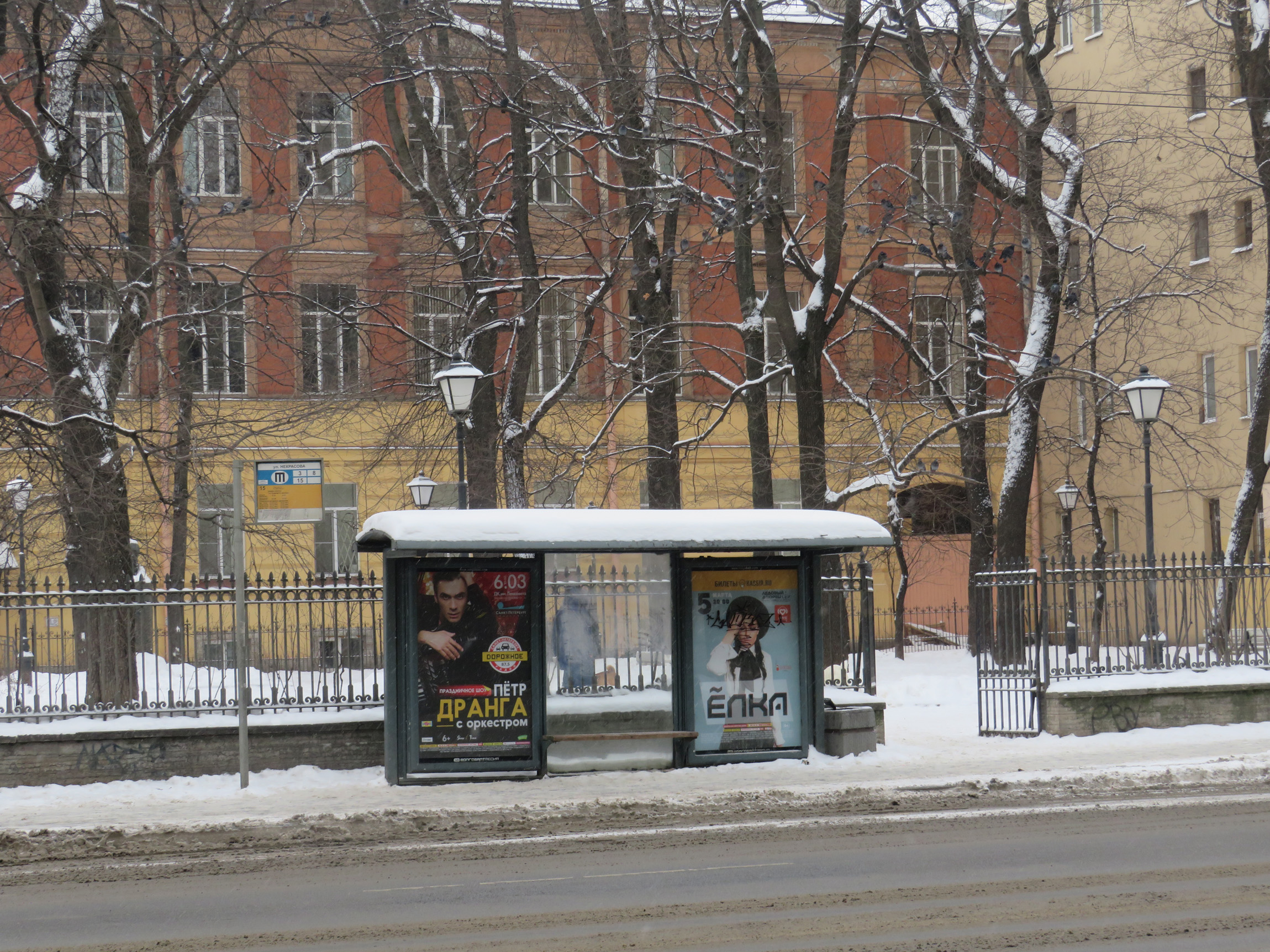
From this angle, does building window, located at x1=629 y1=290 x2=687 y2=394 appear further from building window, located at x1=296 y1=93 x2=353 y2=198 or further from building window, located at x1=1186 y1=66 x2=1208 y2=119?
building window, located at x1=1186 y1=66 x2=1208 y2=119

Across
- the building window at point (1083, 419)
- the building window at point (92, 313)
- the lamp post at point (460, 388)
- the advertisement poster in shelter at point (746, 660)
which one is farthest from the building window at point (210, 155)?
the building window at point (1083, 419)

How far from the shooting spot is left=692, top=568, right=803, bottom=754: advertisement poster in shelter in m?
14.4

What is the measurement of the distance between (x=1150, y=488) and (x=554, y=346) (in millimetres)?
Result: 16727

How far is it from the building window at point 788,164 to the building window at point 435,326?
5.70 m

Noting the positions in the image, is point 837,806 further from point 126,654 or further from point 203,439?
point 203,439

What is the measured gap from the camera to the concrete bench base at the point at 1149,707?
16250mm

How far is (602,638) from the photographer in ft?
47.3

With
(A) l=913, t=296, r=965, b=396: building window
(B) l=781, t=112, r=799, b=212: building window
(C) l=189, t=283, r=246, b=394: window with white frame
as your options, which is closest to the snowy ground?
(C) l=189, t=283, r=246, b=394: window with white frame

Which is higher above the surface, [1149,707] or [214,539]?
[214,539]

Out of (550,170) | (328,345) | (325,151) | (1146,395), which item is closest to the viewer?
(1146,395)

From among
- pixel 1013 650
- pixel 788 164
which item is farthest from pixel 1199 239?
pixel 1013 650

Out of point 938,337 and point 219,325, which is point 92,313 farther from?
point 938,337

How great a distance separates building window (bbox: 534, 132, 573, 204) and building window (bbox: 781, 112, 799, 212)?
3463mm

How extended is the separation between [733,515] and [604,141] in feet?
35.1
